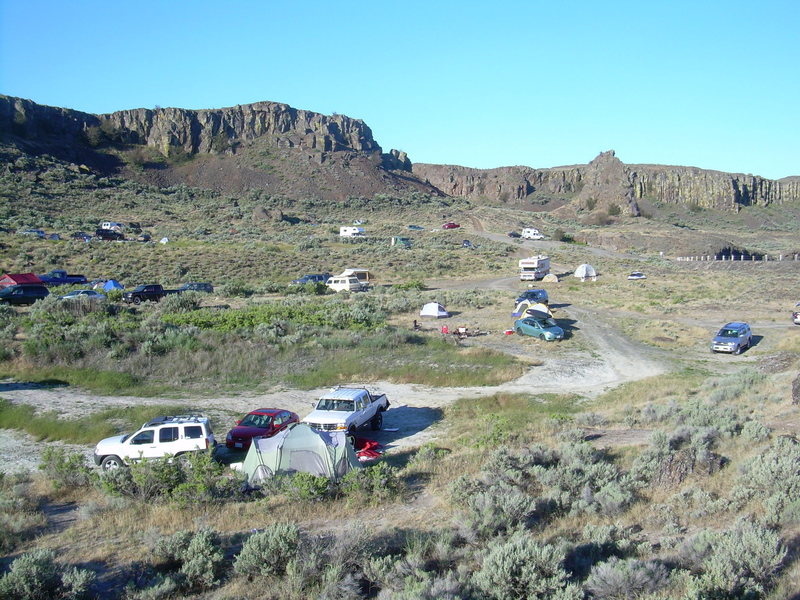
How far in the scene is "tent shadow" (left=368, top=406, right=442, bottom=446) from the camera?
17734 mm

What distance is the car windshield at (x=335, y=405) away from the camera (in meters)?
17.3

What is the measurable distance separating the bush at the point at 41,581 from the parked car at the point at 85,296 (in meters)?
29.3

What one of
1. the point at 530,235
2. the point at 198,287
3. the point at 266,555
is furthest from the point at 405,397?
the point at 530,235

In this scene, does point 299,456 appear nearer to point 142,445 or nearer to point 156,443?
point 156,443

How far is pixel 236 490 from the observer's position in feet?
35.9

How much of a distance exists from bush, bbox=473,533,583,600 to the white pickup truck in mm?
9502

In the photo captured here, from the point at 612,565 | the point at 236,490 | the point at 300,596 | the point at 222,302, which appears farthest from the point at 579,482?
the point at 222,302

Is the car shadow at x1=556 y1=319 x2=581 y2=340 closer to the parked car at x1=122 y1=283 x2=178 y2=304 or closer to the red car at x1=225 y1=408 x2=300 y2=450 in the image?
the red car at x1=225 y1=408 x2=300 y2=450

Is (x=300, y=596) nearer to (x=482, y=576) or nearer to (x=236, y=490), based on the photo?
(x=482, y=576)

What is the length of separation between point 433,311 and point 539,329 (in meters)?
8.21

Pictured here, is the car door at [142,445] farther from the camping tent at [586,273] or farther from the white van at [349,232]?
the white van at [349,232]

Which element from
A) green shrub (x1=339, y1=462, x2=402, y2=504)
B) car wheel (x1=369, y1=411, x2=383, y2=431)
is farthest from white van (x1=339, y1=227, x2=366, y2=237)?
green shrub (x1=339, y1=462, x2=402, y2=504)

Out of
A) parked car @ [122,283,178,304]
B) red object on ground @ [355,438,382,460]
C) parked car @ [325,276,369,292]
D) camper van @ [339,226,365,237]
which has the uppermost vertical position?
camper van @ [339,226,365,237]

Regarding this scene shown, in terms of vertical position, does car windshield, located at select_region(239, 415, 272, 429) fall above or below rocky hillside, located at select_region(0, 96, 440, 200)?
below
